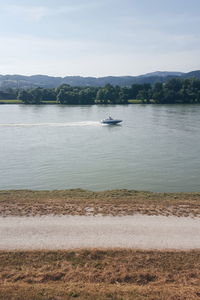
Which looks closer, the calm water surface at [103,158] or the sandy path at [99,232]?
the sandy path at [99,232]

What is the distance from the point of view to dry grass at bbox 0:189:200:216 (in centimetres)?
1580

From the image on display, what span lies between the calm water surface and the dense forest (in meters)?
61.5

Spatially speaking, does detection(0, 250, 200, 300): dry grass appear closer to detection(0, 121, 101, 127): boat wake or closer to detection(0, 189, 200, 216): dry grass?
detection(0, 189, 200, 216): dry grass

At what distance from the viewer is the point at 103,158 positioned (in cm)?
3381

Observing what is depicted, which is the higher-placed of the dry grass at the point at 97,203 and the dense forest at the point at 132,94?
the dense forest at the point at 132,94

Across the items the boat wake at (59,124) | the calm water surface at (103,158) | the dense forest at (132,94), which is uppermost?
the dense forest at (132,94)

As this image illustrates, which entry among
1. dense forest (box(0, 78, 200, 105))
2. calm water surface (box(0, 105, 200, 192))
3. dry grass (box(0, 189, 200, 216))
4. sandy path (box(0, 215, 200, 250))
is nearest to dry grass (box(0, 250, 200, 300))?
sandy path (box(0, 215, 200, 250))

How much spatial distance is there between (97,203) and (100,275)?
22.9 ft

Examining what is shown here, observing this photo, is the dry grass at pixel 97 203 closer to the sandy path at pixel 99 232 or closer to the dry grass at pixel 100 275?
the sandy path at pixel 99 232

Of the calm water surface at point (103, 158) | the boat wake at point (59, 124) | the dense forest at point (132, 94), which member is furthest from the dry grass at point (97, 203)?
the dense forest at point (132, 94)

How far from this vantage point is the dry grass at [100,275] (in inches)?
360

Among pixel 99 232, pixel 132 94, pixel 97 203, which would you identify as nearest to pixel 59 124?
pixel 97 203

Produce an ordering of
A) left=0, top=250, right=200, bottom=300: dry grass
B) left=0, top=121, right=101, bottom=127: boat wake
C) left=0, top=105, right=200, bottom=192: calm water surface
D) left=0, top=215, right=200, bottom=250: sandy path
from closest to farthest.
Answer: left=0, top=250, right=200, bottom=300: dry grass < left=0, top=215, right=200, bottom=250: sandy path < left=0, top=105, right=200, bottom=192: calm water surface < left=0, top=121, right=101, bottom=127: boat wake

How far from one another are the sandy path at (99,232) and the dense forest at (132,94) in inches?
4269
